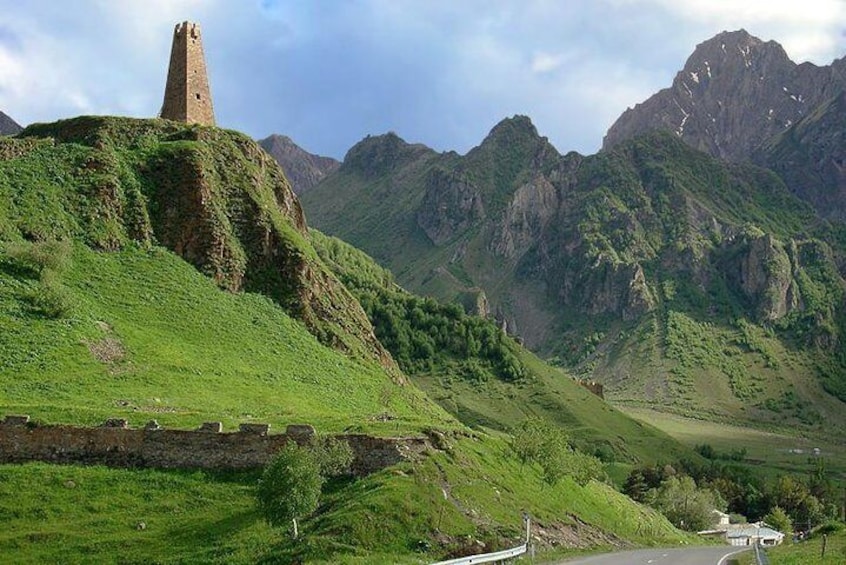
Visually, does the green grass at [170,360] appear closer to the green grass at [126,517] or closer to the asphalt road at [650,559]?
the green grass at [126,517]

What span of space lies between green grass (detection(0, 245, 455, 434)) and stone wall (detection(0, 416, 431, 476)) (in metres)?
1.90

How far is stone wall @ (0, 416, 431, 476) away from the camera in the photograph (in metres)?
51.8

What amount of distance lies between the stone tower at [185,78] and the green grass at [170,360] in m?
31.9

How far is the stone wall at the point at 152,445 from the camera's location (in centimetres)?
5178

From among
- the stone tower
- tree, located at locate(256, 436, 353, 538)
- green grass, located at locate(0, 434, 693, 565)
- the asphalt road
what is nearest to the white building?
the asphalt road

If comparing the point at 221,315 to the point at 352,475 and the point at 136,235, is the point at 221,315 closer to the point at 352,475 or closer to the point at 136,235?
the point at 136,235

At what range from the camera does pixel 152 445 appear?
172 ft

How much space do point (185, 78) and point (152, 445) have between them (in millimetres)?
81314

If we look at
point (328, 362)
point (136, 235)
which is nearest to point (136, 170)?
point (136, 235)

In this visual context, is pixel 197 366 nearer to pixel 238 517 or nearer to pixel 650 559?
pixel 238 517

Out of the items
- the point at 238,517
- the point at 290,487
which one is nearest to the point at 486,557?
the point at 290,487

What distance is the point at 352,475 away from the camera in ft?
166

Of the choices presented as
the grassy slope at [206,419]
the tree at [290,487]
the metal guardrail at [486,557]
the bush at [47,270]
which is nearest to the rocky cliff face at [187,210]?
the grassy slope at [206,419]

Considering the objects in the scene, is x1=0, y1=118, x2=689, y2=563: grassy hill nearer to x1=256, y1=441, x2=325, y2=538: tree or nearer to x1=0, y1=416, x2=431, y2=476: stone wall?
x1=256, y1=441, x2=325, y2=538: tree
